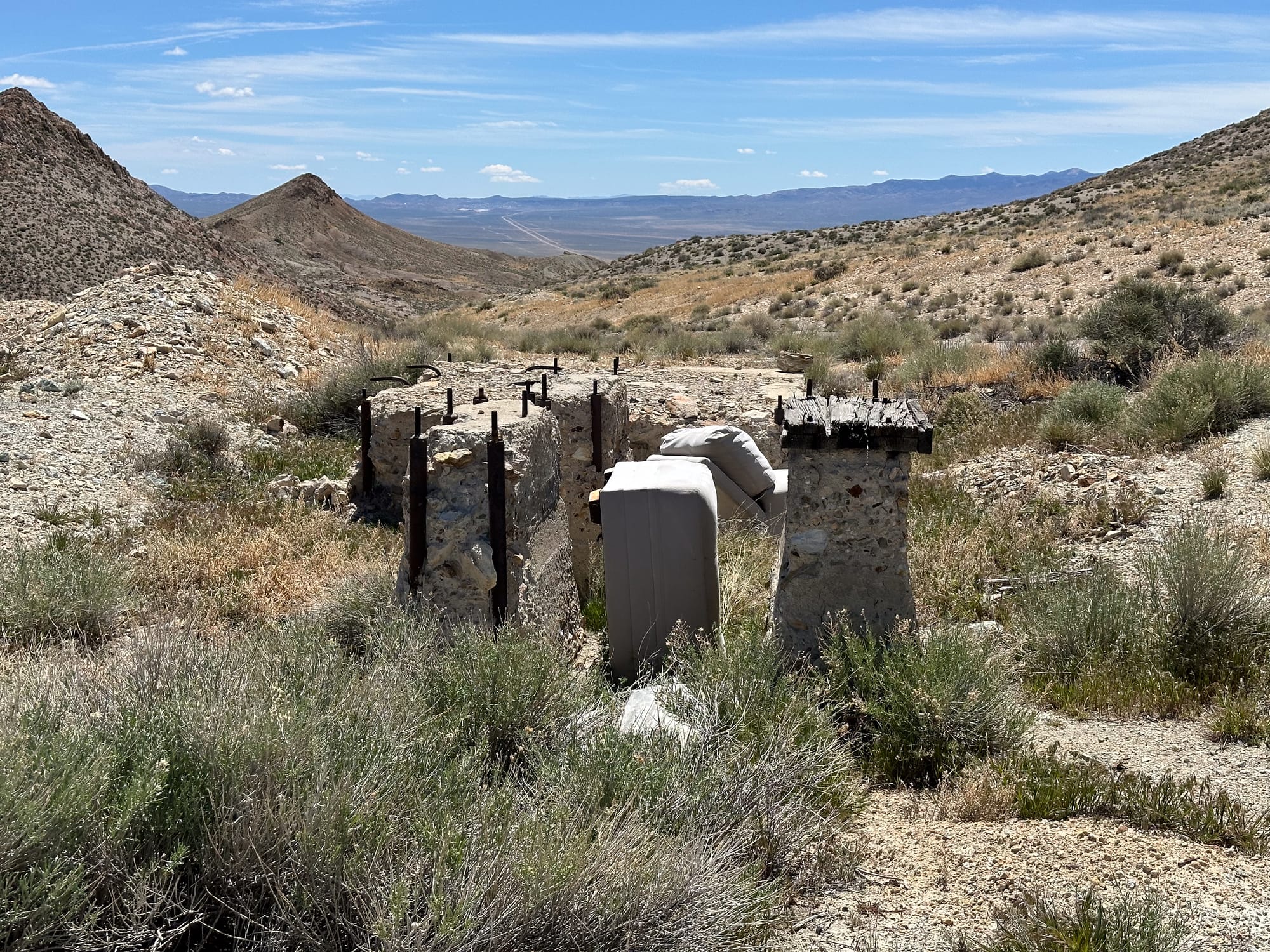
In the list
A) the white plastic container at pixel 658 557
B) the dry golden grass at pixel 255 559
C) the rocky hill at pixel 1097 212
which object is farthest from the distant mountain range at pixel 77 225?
the rocky hill at pixel 1097 212

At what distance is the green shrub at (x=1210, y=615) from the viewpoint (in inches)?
200

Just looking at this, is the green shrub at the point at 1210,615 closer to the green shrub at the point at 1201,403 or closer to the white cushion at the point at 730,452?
the white cushion at the point at 730,452

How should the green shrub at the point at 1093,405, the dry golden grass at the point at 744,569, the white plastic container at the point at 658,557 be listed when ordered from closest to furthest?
the white plastic container at the point at 658,557 < the dry golden grass at the point at 744,569 < the green shrub at the point at 1093,405

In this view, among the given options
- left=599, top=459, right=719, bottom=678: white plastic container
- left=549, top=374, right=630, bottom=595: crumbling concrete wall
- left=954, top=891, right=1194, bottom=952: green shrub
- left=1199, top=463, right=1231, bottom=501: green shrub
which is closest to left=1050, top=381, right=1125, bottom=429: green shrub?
left=1199, top=463, right=1231, bottom=501: green shrub

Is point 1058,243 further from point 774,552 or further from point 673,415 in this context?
point 774,552

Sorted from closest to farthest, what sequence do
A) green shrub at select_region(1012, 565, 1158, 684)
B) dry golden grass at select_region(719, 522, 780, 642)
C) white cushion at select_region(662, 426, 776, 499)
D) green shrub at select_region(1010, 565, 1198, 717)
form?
green shrub at select_region(1010, 565, 1198, 717) → green shrub at select_region(1012, 565, 1158, 684) → dry golden grass at select_region(719, 522, 780, 642) → white cushion at select_region(662, 426, 776, 499)

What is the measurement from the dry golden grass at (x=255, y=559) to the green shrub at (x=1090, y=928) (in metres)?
4.45

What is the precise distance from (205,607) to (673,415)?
15.5 ft

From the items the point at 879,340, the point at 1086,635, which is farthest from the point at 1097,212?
the point at 1086,635

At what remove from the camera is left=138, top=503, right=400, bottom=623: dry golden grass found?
6637 mm

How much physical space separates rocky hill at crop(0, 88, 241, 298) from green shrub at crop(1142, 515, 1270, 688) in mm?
21589

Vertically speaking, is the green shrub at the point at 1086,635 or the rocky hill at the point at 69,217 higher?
the rocky hill at the point at 69,217

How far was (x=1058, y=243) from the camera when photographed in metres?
30.3

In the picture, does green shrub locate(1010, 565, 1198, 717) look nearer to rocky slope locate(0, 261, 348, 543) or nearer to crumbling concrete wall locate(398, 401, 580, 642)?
crumbling concrete wall locate(398, 401, 580, 642)
